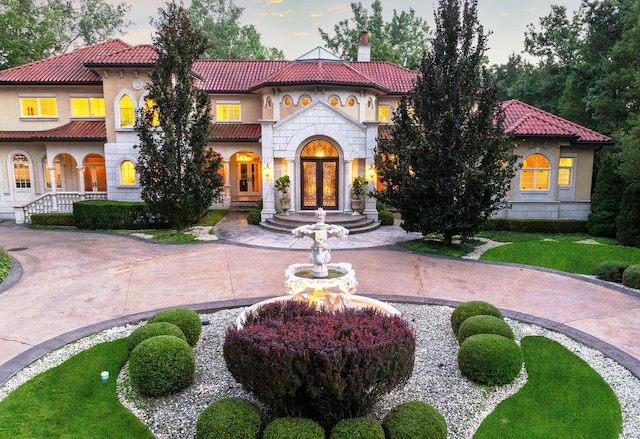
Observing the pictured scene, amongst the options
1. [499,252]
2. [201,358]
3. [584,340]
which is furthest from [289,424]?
[499,252]

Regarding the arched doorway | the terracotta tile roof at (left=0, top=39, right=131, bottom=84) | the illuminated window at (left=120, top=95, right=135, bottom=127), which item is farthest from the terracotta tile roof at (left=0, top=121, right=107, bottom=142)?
the arched doorway

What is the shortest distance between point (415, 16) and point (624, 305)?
1898 inches

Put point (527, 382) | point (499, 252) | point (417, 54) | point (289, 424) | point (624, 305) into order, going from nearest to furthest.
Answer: point (289, 424)
point (527, 382)
point (624, 305)
point (499, 252)
point (417, 54)

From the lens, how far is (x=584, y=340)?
855 cm

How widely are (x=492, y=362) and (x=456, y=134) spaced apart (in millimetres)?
9644

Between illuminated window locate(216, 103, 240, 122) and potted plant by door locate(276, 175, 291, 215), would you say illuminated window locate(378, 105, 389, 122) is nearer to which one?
illuminated window locate(216, 103, 240, 122)

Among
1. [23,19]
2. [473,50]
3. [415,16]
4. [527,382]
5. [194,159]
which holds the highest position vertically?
[415,16]

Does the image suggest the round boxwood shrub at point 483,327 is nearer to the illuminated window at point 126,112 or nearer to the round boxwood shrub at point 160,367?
the round boxwood shrub at point 160,367

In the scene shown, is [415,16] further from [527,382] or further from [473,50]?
[527,382]

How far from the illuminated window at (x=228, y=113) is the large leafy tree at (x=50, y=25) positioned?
558 inches

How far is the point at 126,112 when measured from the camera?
23.2m

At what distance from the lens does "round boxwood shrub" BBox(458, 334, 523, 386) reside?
6.98 metres

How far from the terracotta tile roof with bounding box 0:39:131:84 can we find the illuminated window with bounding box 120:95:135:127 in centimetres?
248

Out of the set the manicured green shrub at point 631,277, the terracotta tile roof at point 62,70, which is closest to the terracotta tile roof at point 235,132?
the terracotta tile roof at point 62,70
